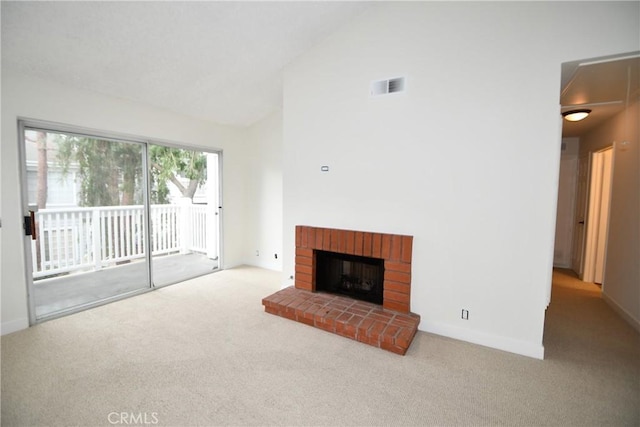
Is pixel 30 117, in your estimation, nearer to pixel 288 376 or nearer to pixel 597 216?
pixel 288 376

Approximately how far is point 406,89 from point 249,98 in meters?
2.20

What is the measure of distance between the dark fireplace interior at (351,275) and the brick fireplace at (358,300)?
0.07m

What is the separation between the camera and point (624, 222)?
3.28 m

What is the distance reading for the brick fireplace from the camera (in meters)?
2.54

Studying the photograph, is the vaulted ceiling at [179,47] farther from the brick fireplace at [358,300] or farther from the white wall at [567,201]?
the brick fireplace at [358,300]

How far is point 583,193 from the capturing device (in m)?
4.70

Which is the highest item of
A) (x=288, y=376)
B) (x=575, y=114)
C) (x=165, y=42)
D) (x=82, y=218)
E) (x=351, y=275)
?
(x=165, y=42)

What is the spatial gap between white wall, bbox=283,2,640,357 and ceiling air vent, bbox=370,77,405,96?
73 mm

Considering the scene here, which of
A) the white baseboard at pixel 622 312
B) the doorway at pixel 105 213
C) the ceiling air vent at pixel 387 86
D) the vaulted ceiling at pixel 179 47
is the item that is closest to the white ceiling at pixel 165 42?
the vaulted ceiling at pixel 179 47

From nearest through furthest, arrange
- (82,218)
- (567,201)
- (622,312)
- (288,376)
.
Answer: (288,376), (622,312), (82,218), (567,201)

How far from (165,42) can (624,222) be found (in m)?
5.18

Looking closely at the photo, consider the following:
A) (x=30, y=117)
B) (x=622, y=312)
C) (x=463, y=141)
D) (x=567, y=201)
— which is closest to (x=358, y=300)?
(x=463, y=141)

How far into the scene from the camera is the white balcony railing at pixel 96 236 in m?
3.91

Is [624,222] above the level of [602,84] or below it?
below
